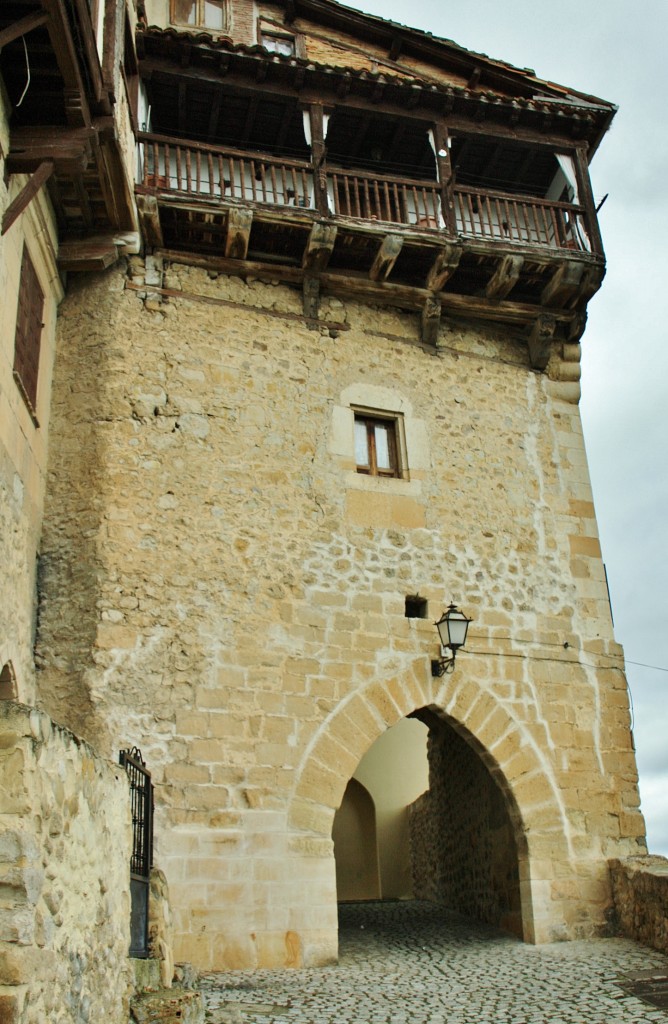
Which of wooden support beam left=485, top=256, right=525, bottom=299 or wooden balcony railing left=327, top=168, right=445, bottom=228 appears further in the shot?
wooden support beam left=485, top=256, right=525, bottom=299

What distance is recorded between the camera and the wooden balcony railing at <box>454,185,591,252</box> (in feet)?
33.9

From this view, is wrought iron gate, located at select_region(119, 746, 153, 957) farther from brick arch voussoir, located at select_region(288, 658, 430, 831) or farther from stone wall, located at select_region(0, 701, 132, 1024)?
brick arch voussoir, located at select_region(288, 658, 430, 831)

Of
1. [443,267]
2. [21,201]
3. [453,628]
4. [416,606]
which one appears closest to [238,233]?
[443,267]

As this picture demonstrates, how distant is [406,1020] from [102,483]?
200 inches

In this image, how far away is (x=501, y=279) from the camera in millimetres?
10188

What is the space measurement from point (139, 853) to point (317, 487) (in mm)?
4563

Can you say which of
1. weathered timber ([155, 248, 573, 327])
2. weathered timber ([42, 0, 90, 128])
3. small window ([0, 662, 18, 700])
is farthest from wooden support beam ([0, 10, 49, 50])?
small window ([0, 662, 18, 700])

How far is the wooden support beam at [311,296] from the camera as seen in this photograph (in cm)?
991

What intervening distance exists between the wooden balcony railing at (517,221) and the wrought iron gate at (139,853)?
23.3ft

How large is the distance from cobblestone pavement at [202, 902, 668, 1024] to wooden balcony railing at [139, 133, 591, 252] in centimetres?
722

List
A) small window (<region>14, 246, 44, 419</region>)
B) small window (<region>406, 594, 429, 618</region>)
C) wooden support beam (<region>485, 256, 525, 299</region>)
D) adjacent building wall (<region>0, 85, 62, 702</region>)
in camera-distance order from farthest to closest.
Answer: wooden support beam (<region>485, 256, 525, 299</region>)
small window (<region>406, 594, 429, 618</region>)
small window (<region>14, 246, 44, 419</region>)
adjacent building wall (<region>0, 85, 62, 702</region>)

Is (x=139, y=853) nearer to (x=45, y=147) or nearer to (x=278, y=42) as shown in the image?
(x=45, y=147)

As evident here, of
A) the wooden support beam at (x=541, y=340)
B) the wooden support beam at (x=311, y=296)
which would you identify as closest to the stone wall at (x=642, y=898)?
the wooden support beam at (x=541, y=340)

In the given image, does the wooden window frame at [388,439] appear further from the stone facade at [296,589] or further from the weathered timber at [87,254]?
the weathered timber at [87,254]
